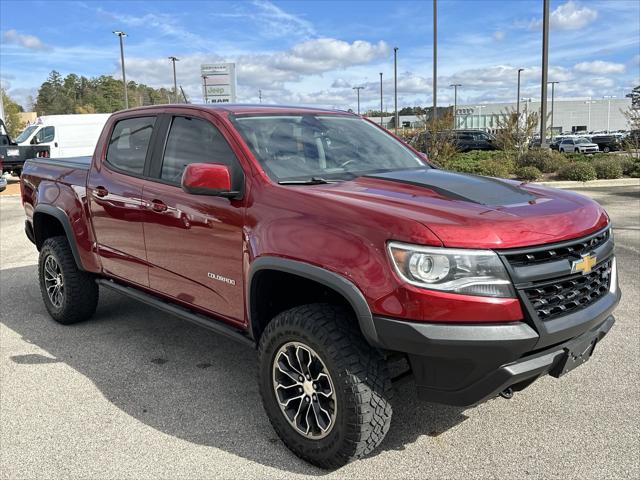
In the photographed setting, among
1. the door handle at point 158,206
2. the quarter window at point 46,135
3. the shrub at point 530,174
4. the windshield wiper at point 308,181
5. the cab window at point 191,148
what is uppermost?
the quarter window at point 46,135

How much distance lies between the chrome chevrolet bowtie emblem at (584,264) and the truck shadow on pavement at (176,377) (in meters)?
1.22

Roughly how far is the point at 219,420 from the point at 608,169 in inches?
667

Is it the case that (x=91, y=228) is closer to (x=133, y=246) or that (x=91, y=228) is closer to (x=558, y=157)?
(x=133, y=246)

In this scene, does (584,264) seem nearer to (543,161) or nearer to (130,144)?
(130,144)

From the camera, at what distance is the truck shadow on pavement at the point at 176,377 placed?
129 inches

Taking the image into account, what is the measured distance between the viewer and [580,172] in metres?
16.6

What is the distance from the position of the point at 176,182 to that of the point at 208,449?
5.50 ft

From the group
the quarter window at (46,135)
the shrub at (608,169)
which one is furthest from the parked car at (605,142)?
the quarter window at (46,135)

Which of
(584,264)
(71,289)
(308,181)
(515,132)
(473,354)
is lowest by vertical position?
(71,289)

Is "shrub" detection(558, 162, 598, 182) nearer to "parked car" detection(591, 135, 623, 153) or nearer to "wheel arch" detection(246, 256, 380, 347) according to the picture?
"wheel arch" detection(246, 256, 380, 347)

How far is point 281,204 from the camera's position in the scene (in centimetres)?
300

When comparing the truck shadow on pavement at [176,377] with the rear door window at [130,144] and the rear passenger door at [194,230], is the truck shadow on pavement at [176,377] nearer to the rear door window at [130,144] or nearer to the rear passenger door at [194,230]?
the rear passenger door at [194,230]

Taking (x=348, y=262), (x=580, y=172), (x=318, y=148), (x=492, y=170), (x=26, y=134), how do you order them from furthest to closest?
(x=26, y=134)
(x=492, y=170)
(x=580, y=172)
(x=318, y=148)
(x=348, y=262)

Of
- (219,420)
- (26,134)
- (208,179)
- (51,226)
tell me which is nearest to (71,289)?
(51,226)
